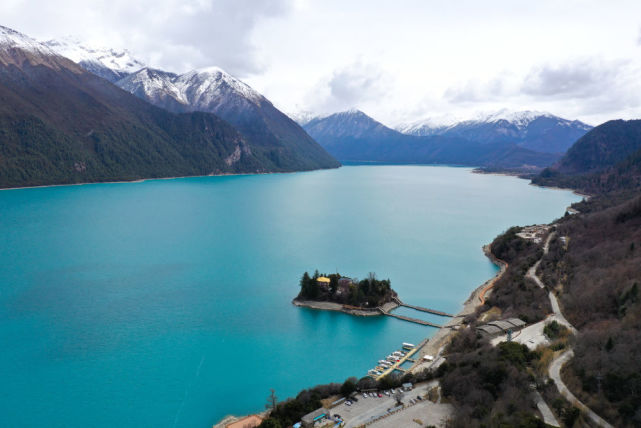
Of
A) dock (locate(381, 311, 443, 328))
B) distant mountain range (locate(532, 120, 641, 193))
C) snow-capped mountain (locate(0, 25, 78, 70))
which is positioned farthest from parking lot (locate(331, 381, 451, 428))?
snow-capped mountain (locate(0, 25, 78, 70))

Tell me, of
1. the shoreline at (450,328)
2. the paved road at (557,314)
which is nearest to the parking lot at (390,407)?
the shoreline at (450,328)

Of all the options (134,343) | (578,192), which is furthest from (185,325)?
(578,192)

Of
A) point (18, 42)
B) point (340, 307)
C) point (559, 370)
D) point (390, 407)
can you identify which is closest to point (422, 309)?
point (340, 307)

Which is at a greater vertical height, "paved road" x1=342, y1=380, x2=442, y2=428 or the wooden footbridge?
"paved road" x1=342, y1=380, x2=442, y2=428

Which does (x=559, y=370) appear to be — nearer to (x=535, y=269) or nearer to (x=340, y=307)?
(x=340, y=307)

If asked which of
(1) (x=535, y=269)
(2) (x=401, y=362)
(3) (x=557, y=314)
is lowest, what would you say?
(2) (x=401, y=362)

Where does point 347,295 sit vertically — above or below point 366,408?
above

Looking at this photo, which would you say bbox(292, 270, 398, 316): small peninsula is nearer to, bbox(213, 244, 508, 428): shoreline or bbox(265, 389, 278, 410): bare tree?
bbox(213, 244, 508, 428): shoreline
